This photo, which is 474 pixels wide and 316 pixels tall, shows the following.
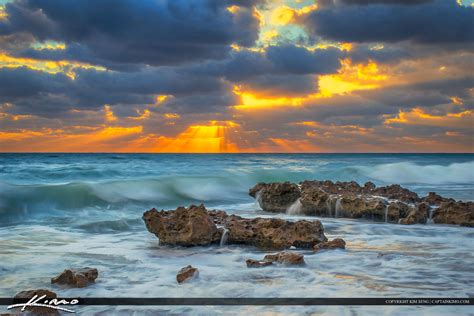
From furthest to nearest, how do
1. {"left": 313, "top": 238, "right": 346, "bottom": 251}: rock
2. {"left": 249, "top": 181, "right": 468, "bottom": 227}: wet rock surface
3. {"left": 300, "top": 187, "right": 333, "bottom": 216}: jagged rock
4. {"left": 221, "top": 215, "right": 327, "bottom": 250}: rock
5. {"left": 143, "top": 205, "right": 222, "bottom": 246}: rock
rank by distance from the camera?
{"left": 300, "top": 187, "right": 333, "bottom": 216}: jagged rock < {"left": 249, "top": 181, "right": 468, "bottom": 227}: wet rock surface < {"left": 143, "top": 205, "right": 222, "bottom": 246}: rock < {"left": 221, "top": 215, "right": 327, "bottom": 250}: rock < {"left": 313, "top": 238, "right": 346, "bottom": 251}: rock

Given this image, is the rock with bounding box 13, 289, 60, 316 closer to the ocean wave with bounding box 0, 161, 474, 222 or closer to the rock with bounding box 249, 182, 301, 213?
the rock with bounding box 249, 182, 301, 213

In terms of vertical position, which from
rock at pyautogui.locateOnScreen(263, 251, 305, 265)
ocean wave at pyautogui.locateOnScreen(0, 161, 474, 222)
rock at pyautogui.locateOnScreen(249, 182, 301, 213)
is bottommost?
ocean wave at pyautogui.locateOnScreen(0, 161, 474, 222)

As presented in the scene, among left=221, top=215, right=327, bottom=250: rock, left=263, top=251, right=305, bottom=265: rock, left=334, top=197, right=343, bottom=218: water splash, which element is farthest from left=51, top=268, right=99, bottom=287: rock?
left=334, top=197, right=343, bottom=218: water splash

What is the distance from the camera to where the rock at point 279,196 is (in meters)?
12.2

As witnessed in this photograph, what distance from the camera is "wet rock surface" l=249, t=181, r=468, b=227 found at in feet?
33.7

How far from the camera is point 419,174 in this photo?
3225 cm

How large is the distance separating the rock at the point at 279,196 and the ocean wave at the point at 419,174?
19048mm

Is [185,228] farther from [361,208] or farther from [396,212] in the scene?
[396,212]

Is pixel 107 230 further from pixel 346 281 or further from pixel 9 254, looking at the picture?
pixel 346 281

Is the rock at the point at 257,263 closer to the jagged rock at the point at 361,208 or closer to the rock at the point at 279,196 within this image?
the jagged rock at the point at 361,208

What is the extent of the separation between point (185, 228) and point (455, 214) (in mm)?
6289
